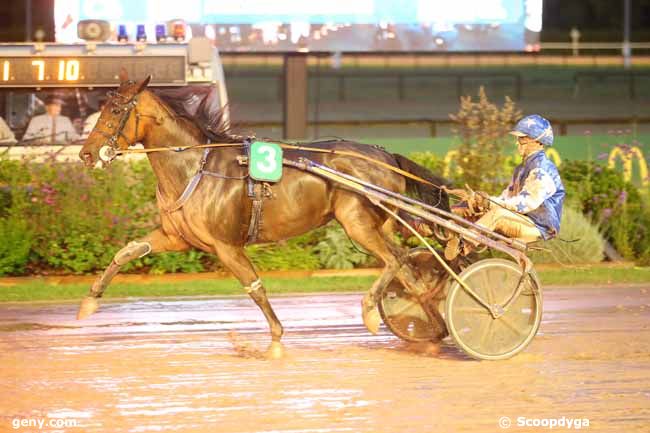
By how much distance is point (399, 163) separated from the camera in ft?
25.8

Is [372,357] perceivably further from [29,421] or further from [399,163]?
[29,421]

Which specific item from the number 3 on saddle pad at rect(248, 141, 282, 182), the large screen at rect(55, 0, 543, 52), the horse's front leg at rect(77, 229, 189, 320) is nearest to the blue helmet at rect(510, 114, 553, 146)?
the number 3 on saddle pad at rect(248, 141, 282, 182)

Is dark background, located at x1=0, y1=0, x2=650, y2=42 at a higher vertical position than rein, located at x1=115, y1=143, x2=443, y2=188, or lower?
higher

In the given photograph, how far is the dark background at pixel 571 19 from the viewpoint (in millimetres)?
34112

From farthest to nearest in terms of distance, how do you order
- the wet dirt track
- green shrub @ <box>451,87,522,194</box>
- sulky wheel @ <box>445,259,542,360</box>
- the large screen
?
the large screen < green shrub @ <box>451,87,522,194</box> < sulky wheel @ <box>445,259,542,360</box> < the wet dirt track

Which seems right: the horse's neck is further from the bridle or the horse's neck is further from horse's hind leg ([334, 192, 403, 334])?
horse's hind leg ([334, 192, 403, 334])

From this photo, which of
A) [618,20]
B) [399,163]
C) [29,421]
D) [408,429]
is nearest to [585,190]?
[399,163]

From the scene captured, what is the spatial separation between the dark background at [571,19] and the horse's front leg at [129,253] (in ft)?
81.9

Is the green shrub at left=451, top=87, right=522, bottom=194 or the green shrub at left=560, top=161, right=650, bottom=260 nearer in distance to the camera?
the green shrub at left=451, top=87, right=522, bottom=194

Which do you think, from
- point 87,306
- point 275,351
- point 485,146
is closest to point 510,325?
point 275,351

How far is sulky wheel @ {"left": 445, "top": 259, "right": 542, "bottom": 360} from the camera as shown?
6934 mm

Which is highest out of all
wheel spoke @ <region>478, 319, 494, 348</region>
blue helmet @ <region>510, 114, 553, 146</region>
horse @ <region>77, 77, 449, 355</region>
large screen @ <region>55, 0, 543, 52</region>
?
large screen @ <region>55, 0, 543, 52</region>

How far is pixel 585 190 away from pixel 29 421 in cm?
873

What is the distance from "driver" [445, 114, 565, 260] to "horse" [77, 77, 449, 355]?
642mm
